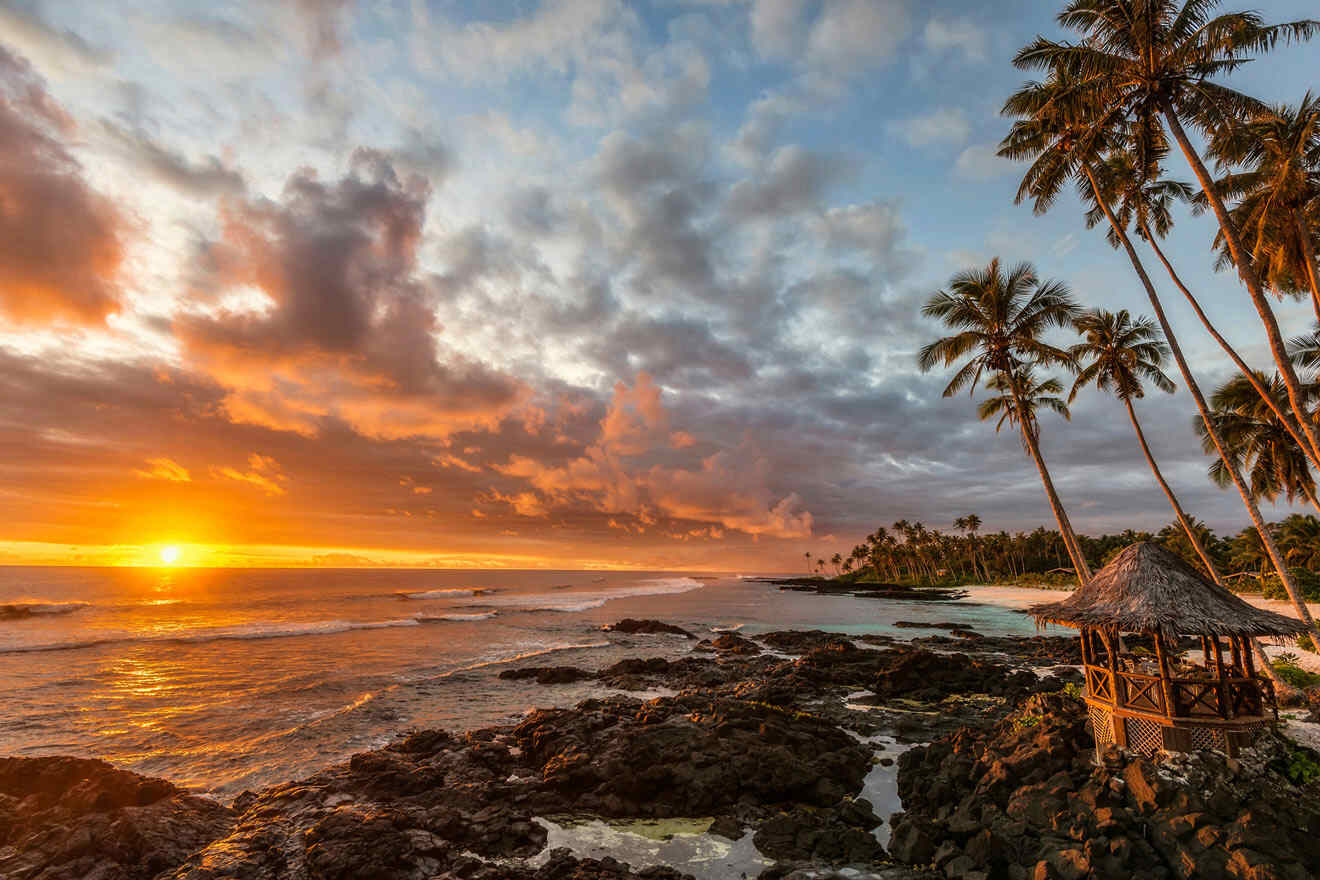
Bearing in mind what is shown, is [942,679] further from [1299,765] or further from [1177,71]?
[1177,71]

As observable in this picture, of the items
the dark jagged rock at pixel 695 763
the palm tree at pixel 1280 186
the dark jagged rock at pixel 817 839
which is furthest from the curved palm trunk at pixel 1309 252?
the dark jagged rock at pixel 817 839

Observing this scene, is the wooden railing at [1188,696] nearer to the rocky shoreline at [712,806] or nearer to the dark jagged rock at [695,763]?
the rocky shoreline at [712,806]

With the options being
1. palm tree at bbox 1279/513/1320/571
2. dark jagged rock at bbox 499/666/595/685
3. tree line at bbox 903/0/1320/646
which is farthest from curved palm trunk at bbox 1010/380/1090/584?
palm tree at bbox 1279/513/1320/571

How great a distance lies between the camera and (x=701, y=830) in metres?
11.1

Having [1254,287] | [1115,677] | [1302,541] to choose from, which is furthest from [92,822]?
[1302,541]

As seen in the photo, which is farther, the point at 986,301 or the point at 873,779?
the point at 986,301

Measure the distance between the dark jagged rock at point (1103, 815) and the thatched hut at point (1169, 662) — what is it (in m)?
0.53

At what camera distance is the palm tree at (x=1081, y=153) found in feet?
52.7

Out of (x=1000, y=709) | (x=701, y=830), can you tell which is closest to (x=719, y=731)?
(x=701, y=830)

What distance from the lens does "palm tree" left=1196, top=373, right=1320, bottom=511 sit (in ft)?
96.9

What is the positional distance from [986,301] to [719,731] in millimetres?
19298

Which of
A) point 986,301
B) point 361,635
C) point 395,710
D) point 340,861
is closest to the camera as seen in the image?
point 340,861

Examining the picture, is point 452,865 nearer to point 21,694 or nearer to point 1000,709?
point 1000,709

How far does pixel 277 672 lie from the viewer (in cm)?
2762
